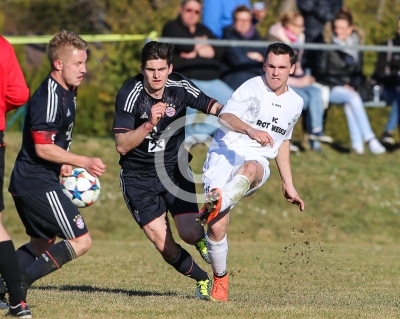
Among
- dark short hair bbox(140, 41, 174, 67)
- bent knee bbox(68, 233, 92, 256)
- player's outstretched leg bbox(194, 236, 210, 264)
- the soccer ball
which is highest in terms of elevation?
dark short hair bbox(140, 41, 174, 67)

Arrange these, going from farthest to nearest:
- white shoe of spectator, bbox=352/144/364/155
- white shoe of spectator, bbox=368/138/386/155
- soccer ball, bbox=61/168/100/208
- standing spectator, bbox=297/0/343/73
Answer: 1. white shoe of spectator, bbox=352/144/364/155
2. white shoe of spectator, bbox=368/138/386/155
3. standing spectator, bbox=297/0/343/73
4. soccer ball, bbox=61/168/100/208

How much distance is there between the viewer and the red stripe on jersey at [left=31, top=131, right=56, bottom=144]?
661 cm

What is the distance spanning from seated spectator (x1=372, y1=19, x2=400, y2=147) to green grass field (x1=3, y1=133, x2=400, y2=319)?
98cm

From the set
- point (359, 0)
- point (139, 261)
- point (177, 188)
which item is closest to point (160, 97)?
point (177, 188)

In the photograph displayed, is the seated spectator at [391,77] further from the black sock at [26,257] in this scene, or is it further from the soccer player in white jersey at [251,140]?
the black sock at [26,257]

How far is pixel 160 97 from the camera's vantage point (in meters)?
7.62

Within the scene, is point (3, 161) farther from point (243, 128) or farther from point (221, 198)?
point (243, 128)

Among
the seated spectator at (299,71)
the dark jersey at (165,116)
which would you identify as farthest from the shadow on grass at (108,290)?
the seated spectator at (299,71)

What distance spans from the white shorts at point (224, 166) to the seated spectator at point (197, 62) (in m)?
6.04

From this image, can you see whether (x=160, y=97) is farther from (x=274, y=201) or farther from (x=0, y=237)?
(x=274, y=201)

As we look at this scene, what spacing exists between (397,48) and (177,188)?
7.92 meters

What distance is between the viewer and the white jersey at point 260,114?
7578 millimetres

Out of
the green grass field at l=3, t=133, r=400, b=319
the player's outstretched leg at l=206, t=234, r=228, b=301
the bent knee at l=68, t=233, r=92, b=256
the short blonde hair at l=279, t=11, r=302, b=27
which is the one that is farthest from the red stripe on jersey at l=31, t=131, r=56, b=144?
the short blonde hair at l=279, t=11, r=302, b=27

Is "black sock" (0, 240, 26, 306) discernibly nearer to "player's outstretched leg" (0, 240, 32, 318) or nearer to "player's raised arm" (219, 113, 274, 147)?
"player's outstretched leg" (0, 240, 32, 318)
